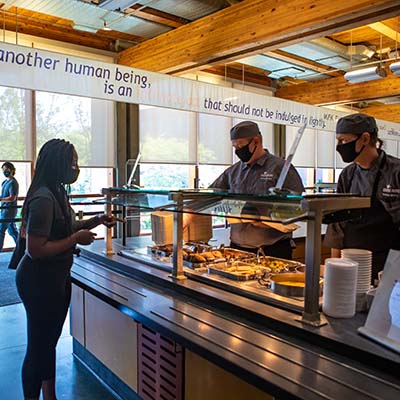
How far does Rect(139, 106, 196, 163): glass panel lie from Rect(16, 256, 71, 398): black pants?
17.2 ft

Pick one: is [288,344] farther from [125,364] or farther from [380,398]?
[125,364]

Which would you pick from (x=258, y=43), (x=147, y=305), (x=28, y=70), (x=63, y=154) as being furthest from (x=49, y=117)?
(x=147, y=305)

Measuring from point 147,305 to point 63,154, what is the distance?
0.82m

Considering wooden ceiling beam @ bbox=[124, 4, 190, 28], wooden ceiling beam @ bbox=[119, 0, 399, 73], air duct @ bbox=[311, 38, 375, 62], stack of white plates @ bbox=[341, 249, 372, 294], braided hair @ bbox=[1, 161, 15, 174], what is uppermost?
wooden ceiling beam @ bbox=[124, 4, 190, 28]

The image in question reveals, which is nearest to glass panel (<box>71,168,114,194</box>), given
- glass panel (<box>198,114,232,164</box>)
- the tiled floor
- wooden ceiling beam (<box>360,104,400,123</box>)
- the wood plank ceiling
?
the wood plank ceiling

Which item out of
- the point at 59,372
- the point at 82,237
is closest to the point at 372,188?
the point at 82,237

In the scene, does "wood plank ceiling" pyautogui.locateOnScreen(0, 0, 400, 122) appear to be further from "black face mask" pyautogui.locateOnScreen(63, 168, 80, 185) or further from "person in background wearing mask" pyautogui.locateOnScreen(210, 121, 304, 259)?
"black face mask" pyautogui.locateOnScreen(63, 168, 80, 185)

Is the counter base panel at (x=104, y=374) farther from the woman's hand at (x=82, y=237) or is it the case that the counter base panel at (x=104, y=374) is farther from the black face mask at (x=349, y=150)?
the black face mask at (x=349, y=150)

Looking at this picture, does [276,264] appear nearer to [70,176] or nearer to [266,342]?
[266,342]

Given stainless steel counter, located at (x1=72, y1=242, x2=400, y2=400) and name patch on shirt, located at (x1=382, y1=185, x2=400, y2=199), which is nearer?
stainless steel counter, located at (x1=72, y1=242, x2=400, y2=400)

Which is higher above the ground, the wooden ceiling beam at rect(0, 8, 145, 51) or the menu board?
the wooden ceiling beam at rect(0, 8, 145, 51)

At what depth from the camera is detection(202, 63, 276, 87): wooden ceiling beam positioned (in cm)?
818

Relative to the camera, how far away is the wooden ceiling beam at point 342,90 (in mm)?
A: 7461

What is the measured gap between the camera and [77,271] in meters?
2.68
